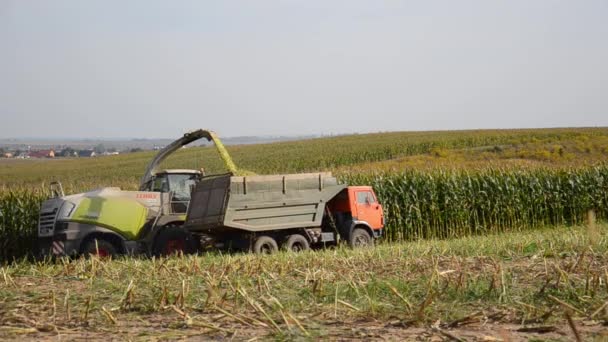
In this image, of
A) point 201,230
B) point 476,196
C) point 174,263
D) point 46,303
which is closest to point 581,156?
point 476,196

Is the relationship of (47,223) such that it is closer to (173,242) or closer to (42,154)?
(173,242)

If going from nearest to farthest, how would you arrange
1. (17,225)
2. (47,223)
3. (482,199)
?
1. (47,223)
2. (17,225)
3. (482,199)

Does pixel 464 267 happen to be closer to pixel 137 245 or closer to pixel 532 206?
pixel 137 245

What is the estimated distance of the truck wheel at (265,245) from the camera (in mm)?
16609

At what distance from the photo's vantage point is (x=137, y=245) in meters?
16.8

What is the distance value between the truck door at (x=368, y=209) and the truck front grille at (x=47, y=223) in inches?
272

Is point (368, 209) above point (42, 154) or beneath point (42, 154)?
beneath

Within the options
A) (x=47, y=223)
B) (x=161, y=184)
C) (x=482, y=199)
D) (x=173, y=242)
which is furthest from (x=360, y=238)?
(x=482, y=199)

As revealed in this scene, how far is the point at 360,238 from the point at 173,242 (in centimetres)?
470

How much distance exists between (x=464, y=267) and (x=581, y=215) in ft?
70.0

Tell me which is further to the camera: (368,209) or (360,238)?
(368,209)

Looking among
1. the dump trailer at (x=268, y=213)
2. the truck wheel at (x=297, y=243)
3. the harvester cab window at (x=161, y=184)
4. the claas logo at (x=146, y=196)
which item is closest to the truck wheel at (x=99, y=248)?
the claas logo at (x=146, y=196)

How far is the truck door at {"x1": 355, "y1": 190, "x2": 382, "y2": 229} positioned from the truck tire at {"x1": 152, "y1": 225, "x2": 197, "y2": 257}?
430 centimetres

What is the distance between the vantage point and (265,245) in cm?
1698
